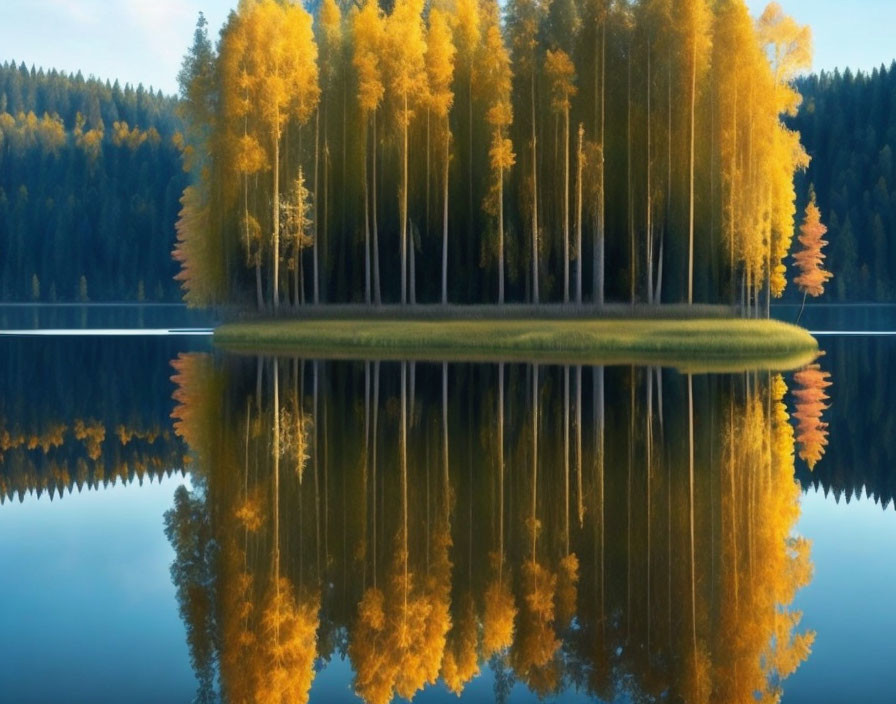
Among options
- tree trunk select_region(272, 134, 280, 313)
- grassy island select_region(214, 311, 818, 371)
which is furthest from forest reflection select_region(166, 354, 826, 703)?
tree trunk select_region(272, 134, 280, 313)

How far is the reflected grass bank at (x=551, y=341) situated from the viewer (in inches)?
1361

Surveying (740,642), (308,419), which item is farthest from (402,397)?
(740,642)

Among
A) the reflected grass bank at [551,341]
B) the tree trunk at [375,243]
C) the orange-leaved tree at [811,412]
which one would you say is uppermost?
the tree trunk at [375,243]

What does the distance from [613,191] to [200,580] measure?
1307 inches

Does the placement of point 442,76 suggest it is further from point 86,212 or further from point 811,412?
point 86,212

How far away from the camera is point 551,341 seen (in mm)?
35250

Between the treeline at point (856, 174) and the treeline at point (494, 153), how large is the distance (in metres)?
71.9

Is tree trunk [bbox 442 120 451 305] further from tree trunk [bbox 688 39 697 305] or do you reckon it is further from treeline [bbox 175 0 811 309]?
tree trunk [bbox 688 39 697 305]

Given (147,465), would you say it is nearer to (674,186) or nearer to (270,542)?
(270,542)

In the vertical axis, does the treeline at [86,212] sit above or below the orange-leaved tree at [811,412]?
above

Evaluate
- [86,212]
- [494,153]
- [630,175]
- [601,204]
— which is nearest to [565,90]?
[494,153]

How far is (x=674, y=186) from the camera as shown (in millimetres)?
38656

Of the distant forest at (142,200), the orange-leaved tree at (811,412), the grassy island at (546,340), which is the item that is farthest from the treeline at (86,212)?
the orange-leaved tree at (811,412)

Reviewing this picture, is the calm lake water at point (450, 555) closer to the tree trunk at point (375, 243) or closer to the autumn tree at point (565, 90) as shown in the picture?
the autumn tree at point (565, 90)
